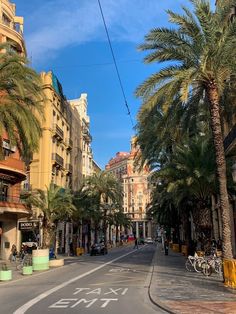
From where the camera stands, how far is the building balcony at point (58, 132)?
5666 cm

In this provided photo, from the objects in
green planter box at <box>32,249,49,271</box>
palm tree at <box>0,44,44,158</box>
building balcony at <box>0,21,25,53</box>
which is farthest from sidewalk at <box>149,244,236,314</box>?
building balcony at <box>0,21,25,53</box>

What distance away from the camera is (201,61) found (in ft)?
60.3

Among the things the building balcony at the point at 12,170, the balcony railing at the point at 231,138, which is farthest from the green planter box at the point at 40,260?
the balcony railing at the point at 231,138

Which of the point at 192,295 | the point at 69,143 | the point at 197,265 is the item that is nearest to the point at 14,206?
the point at 197,265

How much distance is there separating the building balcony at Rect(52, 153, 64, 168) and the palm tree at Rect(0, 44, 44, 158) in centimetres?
3286

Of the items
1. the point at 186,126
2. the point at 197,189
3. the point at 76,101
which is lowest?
the point at 197,189

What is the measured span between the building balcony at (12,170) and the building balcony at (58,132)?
13874 millimetres

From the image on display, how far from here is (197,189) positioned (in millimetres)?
26469

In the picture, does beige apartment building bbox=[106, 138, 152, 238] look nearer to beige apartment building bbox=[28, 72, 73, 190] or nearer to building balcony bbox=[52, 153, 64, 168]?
beige apartment building bbox=[28, 72, 73, 190]

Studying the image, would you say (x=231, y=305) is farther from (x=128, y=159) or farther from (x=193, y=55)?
(x=128, y=159)

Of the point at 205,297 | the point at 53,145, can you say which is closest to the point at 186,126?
the point at 205,297

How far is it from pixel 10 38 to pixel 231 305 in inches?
1636

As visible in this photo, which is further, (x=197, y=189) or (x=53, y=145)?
(x=53, y=145)

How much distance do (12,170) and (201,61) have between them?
2599cm
